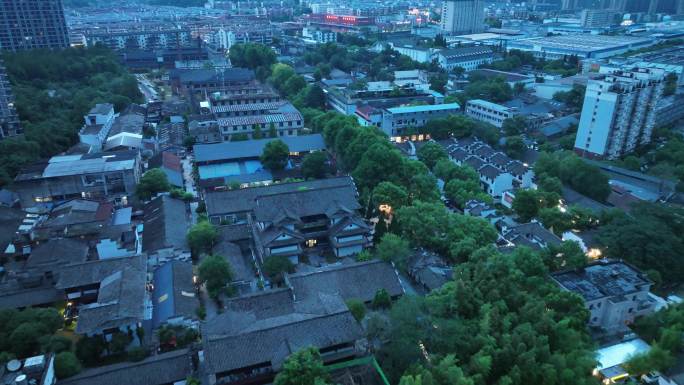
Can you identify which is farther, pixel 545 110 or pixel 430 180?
pixel 545 110

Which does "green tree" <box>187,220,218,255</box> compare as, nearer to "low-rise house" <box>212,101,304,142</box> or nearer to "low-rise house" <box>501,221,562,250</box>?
"low-rise house" <box>501,221,562,250</box>

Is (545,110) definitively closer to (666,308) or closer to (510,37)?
(666,308)

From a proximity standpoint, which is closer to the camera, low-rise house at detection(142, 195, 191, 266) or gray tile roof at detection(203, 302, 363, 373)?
gray tile roof at detection(203, 302, 363, 373)

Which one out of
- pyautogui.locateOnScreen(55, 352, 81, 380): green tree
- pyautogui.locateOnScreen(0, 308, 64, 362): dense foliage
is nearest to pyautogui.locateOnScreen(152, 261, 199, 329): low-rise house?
pyautogui.locateOnScreen(55, 352, 81, 380): green tree

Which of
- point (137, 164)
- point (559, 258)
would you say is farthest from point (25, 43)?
point (559, 258)

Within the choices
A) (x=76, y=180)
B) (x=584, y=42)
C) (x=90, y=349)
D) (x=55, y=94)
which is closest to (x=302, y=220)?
(x=90, y=349)

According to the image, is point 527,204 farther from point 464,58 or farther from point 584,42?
point 584,42
